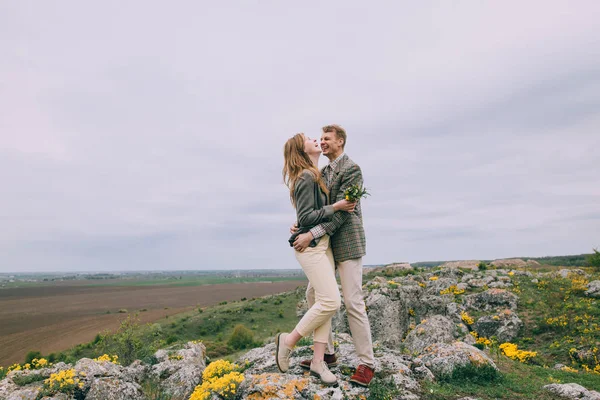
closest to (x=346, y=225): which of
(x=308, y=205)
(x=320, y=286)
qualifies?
(x=308, y=205)

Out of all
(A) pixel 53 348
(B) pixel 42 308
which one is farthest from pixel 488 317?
(B) pixel 42 308

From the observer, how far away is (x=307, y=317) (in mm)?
5855

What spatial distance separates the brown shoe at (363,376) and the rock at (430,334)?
9.07 meters

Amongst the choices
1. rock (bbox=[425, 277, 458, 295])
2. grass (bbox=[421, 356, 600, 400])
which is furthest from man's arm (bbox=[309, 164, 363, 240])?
rock (bbox=[425, 277, 458, 295])

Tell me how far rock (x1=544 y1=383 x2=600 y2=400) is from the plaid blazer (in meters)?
5.75

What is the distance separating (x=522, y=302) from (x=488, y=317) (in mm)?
3299

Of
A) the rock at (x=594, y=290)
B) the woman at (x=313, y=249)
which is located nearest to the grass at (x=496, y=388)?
the woman at (x=313, y=249)

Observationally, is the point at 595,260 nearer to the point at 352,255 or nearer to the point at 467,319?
the point at 467,319

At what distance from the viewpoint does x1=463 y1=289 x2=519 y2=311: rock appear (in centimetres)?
1953

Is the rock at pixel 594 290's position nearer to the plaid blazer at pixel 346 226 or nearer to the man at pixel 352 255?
the man at pixel 352 255

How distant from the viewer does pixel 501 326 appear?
17.4m

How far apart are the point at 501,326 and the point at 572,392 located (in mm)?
11225

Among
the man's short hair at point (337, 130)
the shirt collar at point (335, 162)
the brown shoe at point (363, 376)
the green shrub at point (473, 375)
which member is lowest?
the green shrub at point (473, 375)

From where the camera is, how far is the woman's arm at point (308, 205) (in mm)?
5727
